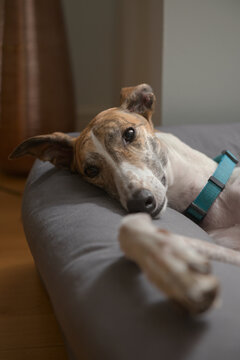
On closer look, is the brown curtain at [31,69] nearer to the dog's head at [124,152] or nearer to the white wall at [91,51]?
the white wall at [91,51]

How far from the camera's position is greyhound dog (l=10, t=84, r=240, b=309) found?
5.15 feet

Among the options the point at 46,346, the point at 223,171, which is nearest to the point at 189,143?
the point at 223,171

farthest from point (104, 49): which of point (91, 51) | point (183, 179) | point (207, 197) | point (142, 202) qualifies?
point (142, 202)

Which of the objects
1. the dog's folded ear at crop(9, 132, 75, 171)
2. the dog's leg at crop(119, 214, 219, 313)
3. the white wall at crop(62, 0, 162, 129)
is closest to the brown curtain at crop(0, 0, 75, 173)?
the white wall at crop(62, 0, 162, 129)

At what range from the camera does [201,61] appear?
2.94 meters

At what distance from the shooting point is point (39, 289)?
211 cm

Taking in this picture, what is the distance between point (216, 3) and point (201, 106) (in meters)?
0.65

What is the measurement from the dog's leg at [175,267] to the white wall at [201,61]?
207cm

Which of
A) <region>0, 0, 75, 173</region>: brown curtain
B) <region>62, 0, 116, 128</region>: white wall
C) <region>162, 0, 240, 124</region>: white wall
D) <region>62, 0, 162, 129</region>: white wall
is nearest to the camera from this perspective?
<region>162, 0, 240, 124</region>: white wall

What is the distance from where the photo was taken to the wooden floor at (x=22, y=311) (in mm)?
1675

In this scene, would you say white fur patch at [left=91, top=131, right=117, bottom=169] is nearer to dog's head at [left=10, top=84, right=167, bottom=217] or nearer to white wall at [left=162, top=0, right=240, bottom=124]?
dog's head at [left=10, top=84, right=167, bottom=217]

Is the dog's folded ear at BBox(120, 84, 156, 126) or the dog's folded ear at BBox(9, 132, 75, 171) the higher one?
the dog's folded ear at BBox(120, 84, 156, 126)

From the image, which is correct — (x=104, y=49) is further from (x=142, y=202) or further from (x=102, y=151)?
(x=142, y=202)

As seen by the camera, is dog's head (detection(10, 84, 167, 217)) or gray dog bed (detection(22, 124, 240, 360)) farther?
dog's head (detection(10, 84, 167, 217))
